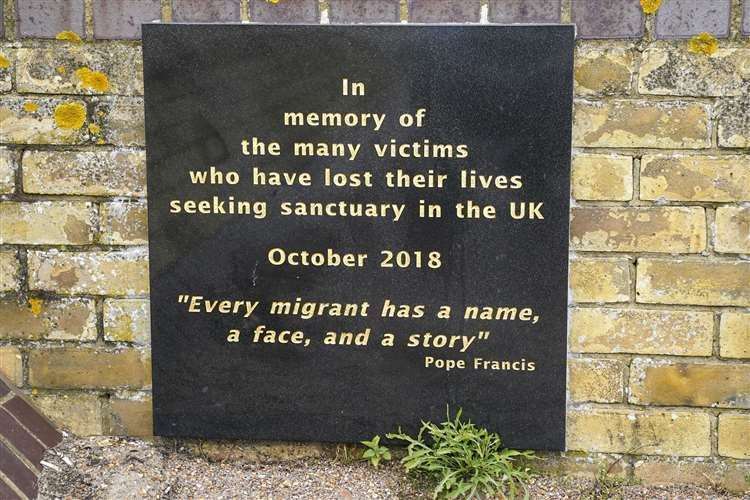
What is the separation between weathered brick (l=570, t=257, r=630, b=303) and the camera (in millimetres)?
2135

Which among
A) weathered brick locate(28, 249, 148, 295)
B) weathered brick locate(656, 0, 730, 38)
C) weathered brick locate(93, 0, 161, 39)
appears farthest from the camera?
weathered brick locate(28, 249, 148, 295)

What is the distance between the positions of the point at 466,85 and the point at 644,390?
927 millimetres

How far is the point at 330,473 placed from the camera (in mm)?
2234

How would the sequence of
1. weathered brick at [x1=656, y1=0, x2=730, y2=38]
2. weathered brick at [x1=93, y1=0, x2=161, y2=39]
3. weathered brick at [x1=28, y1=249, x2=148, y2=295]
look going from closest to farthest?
weathered brick at [x1=656, y1=0, x2=730, y2=38] → weathered brick at [x1=93, y1=0, x2=161, y2=39] → weathered brick at [x1=28, y1=249, x2=148, y2=295]

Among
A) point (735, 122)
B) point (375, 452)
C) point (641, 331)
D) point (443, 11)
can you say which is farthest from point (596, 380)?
point (443, 11)

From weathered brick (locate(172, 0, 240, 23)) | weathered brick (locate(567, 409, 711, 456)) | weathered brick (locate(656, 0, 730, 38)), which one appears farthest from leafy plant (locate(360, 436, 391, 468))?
weathered brick (locate(656, 0, 730, 38))

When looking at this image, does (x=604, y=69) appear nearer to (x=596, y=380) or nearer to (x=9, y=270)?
(x=596, y=380)

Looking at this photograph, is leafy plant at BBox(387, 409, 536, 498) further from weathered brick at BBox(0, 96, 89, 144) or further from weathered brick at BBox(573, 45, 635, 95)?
weathered brick at BBox(0, 96, 89, 144)

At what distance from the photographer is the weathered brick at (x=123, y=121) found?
2176 mm

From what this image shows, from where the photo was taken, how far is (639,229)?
211cm

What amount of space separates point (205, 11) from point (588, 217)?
1122 millimetres

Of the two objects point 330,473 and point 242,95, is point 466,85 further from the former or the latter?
point 330,473

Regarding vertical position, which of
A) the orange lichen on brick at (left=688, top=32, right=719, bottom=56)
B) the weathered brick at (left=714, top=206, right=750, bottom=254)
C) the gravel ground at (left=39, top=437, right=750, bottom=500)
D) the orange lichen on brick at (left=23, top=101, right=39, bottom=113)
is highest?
the orange lichen on brick at (left=688, top=32, right=719, bottom=56)

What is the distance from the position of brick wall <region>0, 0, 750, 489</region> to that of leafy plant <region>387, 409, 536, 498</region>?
204 millimetres
